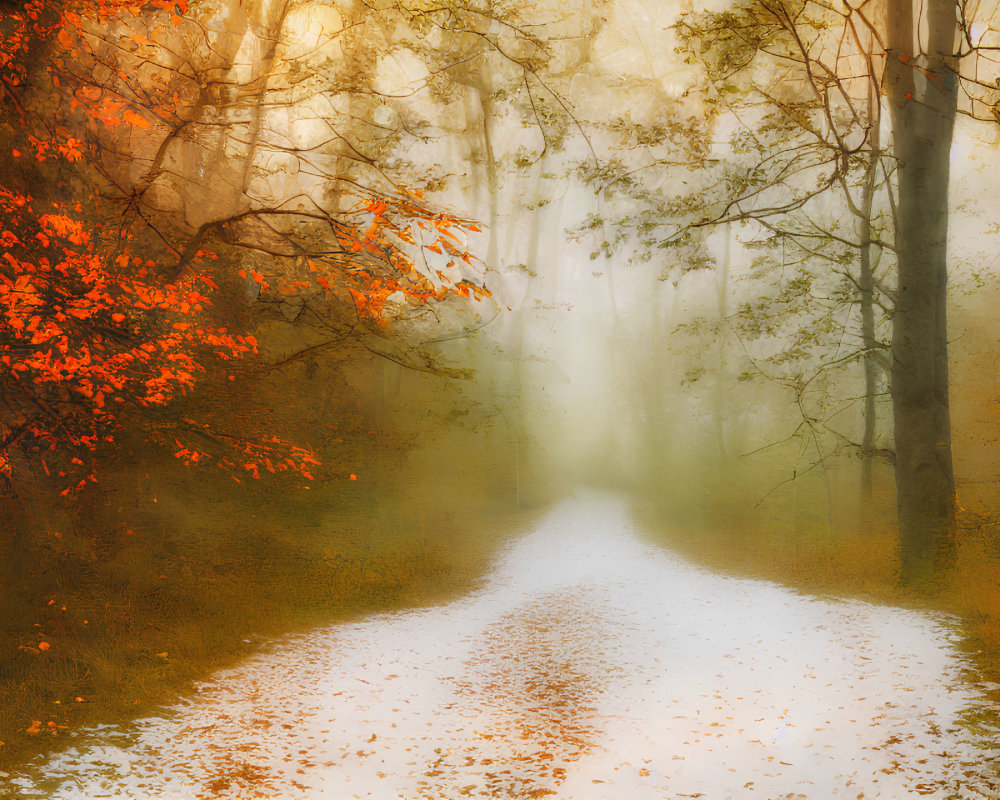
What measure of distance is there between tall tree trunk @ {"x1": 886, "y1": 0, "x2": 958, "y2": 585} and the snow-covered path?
0.80 metres

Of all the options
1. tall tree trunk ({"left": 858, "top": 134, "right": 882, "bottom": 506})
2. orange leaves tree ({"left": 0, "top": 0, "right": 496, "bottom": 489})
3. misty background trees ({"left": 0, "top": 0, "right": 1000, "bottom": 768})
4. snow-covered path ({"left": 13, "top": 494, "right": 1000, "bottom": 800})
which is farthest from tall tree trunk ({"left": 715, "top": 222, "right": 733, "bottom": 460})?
snow-covered path ({"left": 13, "top": 494, "right": 1000, "bottom": 800})

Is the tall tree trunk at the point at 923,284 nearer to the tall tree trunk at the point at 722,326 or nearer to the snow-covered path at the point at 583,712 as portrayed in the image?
the snow-covered path at the point at 583,712

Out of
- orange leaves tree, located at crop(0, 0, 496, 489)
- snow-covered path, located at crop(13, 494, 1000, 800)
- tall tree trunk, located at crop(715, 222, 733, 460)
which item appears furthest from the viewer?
tall tree trunk, located at crop(715, 222, 733, 460)

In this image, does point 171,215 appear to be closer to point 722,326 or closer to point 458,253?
point 458,253

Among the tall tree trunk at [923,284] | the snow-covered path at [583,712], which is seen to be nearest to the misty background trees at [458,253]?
the tall tree trunk at [923,284]

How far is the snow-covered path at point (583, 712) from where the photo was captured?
121 inches

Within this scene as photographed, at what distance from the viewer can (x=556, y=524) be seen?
7926 millimetres

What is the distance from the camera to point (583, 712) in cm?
395

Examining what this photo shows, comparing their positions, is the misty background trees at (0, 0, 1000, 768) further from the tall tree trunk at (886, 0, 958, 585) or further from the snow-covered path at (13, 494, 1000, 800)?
the snow-covered path at (13, 494, 1000, 800)

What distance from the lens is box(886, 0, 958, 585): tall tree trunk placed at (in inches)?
195

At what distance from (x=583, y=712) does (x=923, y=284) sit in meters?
4.10

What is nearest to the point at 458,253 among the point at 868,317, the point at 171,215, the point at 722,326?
the point at 171,215

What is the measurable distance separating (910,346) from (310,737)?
16.6 ft

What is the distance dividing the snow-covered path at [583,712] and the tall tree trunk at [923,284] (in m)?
0.80
